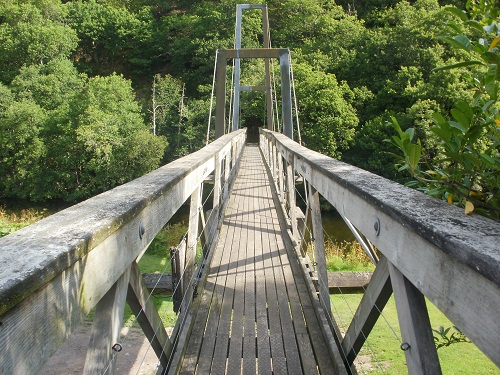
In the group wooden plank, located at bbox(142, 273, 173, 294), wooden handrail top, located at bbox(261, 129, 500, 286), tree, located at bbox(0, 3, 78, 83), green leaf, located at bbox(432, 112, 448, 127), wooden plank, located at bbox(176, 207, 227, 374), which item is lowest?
wooden plank, located at bbox(142, 273, 173, 294)

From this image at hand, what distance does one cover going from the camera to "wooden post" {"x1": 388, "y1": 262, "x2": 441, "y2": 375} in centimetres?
86

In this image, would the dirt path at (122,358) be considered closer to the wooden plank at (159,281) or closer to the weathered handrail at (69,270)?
the wooden plank at (159,281)

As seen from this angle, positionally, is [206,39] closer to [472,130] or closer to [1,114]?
[1,114]

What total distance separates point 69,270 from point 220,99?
7019 mm

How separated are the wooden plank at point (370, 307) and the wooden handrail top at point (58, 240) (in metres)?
0.56

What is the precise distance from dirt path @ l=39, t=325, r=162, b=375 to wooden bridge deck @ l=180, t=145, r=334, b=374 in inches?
92.8

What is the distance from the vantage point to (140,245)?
1.05m

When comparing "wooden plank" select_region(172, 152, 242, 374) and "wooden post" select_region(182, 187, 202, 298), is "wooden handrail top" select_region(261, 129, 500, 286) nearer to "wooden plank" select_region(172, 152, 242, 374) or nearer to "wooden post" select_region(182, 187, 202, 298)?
"wooden plank" select_region(172, 152, 242, 374)

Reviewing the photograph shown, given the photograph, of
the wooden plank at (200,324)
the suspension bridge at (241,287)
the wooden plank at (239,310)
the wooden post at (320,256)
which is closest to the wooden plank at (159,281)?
the wooden plank at (239,310)

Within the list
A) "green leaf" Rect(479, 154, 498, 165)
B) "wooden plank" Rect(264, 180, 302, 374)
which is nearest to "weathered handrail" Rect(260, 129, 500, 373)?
"green leaf" Rect(479, 154, 498, 165)

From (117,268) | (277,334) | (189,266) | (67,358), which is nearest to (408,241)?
(117,268)

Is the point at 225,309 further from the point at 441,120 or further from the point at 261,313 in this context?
the point at 441,120

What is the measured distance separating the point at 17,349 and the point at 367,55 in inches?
882

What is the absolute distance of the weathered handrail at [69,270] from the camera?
53 cm
